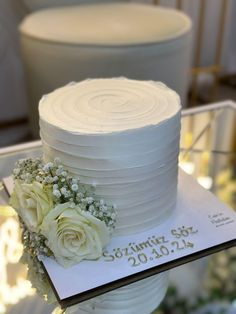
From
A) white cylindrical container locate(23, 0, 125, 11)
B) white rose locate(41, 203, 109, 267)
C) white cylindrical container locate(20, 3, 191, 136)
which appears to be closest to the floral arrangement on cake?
white rose locate(41, 203, 109, 267)

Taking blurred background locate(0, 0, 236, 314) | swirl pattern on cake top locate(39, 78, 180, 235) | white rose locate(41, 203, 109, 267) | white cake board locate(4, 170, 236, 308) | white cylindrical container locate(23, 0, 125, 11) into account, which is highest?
swirl pattern on cake top locate(39, 78, 180, 235)

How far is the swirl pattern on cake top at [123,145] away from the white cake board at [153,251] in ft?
0.07

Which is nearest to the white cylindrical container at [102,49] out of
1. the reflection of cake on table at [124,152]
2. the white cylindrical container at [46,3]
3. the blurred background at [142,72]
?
the blurred background at [142,72]

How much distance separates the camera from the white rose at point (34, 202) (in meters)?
0.52

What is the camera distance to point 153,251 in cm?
56

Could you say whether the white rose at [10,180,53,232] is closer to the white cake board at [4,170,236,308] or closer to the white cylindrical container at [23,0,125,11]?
the white cake board at [4,170,236,308]

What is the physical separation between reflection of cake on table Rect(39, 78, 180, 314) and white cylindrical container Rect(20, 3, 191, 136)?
68 cm

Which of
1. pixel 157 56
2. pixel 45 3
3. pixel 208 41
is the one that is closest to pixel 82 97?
pixel 157 56

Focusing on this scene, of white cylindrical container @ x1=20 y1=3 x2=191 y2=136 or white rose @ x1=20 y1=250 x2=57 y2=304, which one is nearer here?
white rose @ x1=20 y1=250 x2=57 y2=304

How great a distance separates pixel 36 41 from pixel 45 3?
1.12 feet

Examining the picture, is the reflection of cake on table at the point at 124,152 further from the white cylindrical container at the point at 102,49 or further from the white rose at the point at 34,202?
the white cylindrical container at the point at 102,49

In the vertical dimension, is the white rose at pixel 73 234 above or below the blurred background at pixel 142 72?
above

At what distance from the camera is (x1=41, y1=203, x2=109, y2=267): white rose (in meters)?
0.51

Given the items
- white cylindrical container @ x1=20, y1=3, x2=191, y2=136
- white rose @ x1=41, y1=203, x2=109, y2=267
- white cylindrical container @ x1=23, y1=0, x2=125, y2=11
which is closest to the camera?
white rose @ x1=41, y1=203, x2=109, y2=267
